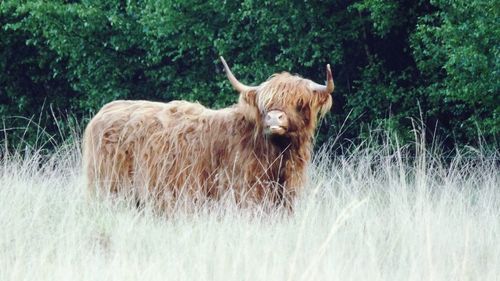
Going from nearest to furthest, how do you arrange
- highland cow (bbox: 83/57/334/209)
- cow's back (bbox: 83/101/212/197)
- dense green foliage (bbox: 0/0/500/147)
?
highland cow (bbox: 83/57/334/209)
cow's back (bbox: 83/101/212/197)
dense green foliage (bbox: 0/0/500/147)

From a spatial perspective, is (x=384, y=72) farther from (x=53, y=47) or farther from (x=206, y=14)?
(x=53, y=47)

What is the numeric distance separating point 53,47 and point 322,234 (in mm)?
10603

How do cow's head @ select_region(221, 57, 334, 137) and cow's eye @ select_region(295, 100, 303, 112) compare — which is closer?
cow's head @ select_region(221, 57, 334, 137)

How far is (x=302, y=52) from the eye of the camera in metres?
14.1

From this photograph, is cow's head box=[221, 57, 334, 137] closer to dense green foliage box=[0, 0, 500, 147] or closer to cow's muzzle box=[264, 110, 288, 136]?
cow's muzzle box=[264, 110, 288, 136]

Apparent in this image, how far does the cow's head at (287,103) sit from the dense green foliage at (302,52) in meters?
3.43

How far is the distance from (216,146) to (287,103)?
2.15ft

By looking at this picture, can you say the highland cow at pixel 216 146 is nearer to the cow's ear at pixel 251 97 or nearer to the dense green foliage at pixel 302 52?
the cow's ear at pixel 251 97

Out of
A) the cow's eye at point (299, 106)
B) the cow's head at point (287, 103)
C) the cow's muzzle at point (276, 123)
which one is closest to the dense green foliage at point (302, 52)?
the cow's head at point (287, 103)

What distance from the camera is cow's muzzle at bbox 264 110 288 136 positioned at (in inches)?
284

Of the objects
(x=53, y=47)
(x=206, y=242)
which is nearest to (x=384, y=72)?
(x=53, y=47)

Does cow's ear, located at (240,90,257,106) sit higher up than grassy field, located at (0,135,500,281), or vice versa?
cow's ear, located at (240,90,257,106)

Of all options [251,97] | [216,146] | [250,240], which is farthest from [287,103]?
[250,240]

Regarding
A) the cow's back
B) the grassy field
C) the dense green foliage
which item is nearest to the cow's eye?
the grassy field
